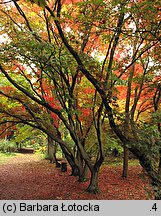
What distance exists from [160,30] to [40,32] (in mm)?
6009

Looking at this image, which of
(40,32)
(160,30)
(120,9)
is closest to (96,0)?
(120,9)

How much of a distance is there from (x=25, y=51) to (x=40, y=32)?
410 cm

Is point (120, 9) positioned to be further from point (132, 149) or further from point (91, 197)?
point (91, 197)

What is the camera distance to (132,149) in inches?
193

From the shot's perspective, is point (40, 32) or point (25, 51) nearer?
point (25, 51)

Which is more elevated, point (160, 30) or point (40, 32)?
point (40, 32)

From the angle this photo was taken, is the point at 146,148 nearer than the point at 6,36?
Yes

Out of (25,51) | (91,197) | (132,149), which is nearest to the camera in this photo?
(132,149)

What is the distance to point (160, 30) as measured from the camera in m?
5.47

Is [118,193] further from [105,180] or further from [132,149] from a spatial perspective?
[132,149]
